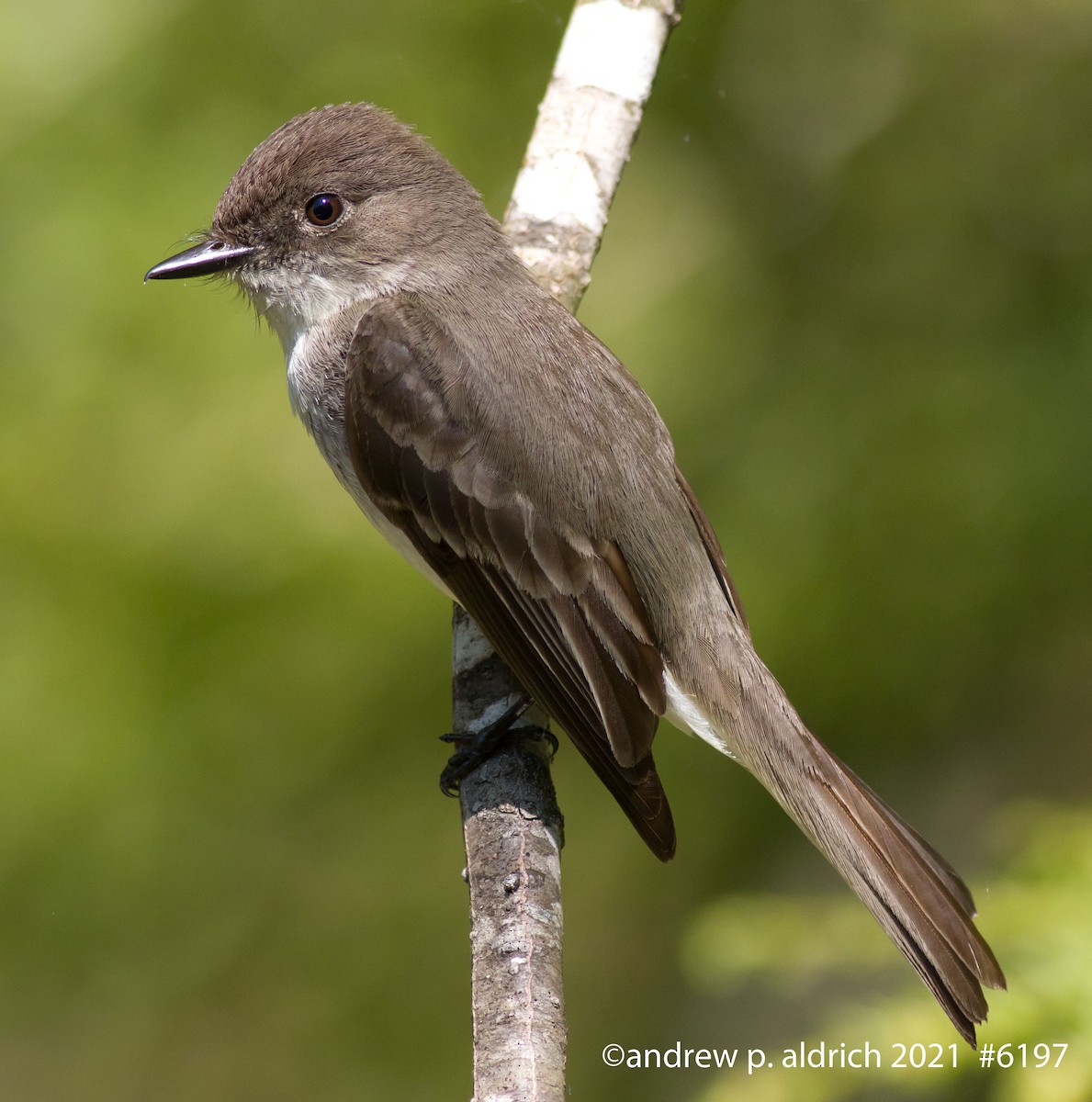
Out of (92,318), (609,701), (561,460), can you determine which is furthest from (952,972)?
(92,318)

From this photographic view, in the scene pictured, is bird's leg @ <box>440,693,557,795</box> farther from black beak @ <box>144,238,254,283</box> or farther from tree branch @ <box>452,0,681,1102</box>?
black beak @ <box>144,238,254,283</box>

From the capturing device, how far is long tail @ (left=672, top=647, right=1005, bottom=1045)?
8.99 feet

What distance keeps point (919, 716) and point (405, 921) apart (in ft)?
6.26

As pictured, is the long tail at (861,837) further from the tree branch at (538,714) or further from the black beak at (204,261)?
the black beak at (204,261)

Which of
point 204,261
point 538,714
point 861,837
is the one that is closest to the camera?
point 861,837

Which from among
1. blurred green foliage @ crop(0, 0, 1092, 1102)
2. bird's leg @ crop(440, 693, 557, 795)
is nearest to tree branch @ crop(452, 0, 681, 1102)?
bird's leg @ crop(440, 693, 557, 795)

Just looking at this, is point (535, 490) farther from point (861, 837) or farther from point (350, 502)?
point (861, 837)

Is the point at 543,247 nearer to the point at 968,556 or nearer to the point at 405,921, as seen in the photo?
the point at 968,556

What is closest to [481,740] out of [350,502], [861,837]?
[861,837]

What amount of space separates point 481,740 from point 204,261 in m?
1.42

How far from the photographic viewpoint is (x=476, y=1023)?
2.29 metres

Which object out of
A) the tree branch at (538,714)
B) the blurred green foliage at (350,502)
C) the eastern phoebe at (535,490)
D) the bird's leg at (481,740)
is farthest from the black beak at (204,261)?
the bird's leg at (481,740)

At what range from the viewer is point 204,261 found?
3.30 metres

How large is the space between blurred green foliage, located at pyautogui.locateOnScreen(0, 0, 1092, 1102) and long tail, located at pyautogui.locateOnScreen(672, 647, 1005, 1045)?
0.36 meters
